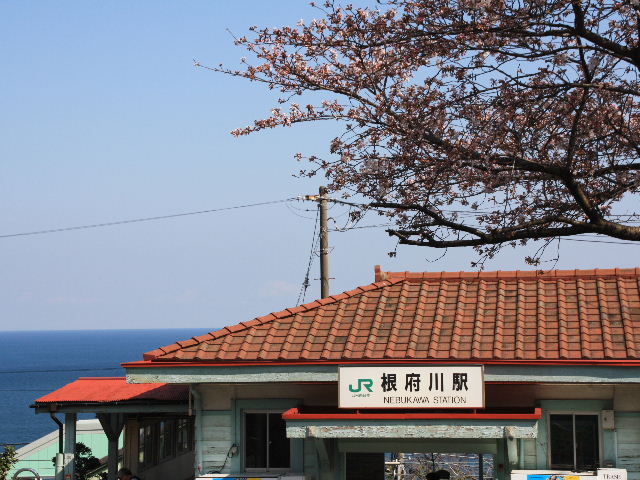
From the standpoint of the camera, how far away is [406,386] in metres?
15.1

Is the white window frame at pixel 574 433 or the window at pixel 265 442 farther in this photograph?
the window at pixel 265 442

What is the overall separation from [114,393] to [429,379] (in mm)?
7171

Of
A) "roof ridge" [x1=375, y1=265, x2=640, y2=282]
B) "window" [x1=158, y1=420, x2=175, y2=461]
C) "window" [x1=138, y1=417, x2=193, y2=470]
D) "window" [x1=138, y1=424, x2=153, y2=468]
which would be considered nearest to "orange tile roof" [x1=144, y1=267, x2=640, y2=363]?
"roof ridge" [x1=375, y1=265, x2=640, y2=282]

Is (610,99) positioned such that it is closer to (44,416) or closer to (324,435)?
(324,435)

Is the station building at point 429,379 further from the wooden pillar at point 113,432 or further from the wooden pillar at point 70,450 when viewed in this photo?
the wooden pillar at point 113,432

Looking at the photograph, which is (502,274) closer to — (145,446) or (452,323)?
(452,323)

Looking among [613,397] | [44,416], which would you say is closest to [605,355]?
[613,397]

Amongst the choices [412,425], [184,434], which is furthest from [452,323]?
[184,434]

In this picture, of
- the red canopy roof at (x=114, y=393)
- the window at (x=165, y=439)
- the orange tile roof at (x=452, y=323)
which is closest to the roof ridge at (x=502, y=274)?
the orange tile roof at (x=452, y=323)

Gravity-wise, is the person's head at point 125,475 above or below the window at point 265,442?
below

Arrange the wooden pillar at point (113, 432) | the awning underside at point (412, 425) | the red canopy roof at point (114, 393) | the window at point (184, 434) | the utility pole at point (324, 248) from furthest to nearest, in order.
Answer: the window at point (184, 434), the utility pole at point (324, 248), the wooden pillar at point (113, 432), the red canopy roof at point (114, 393), the awning underside at point (412, 425)

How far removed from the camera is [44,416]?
152250mm

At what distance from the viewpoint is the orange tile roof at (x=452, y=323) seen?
15.4 m

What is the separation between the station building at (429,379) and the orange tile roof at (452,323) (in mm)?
33
